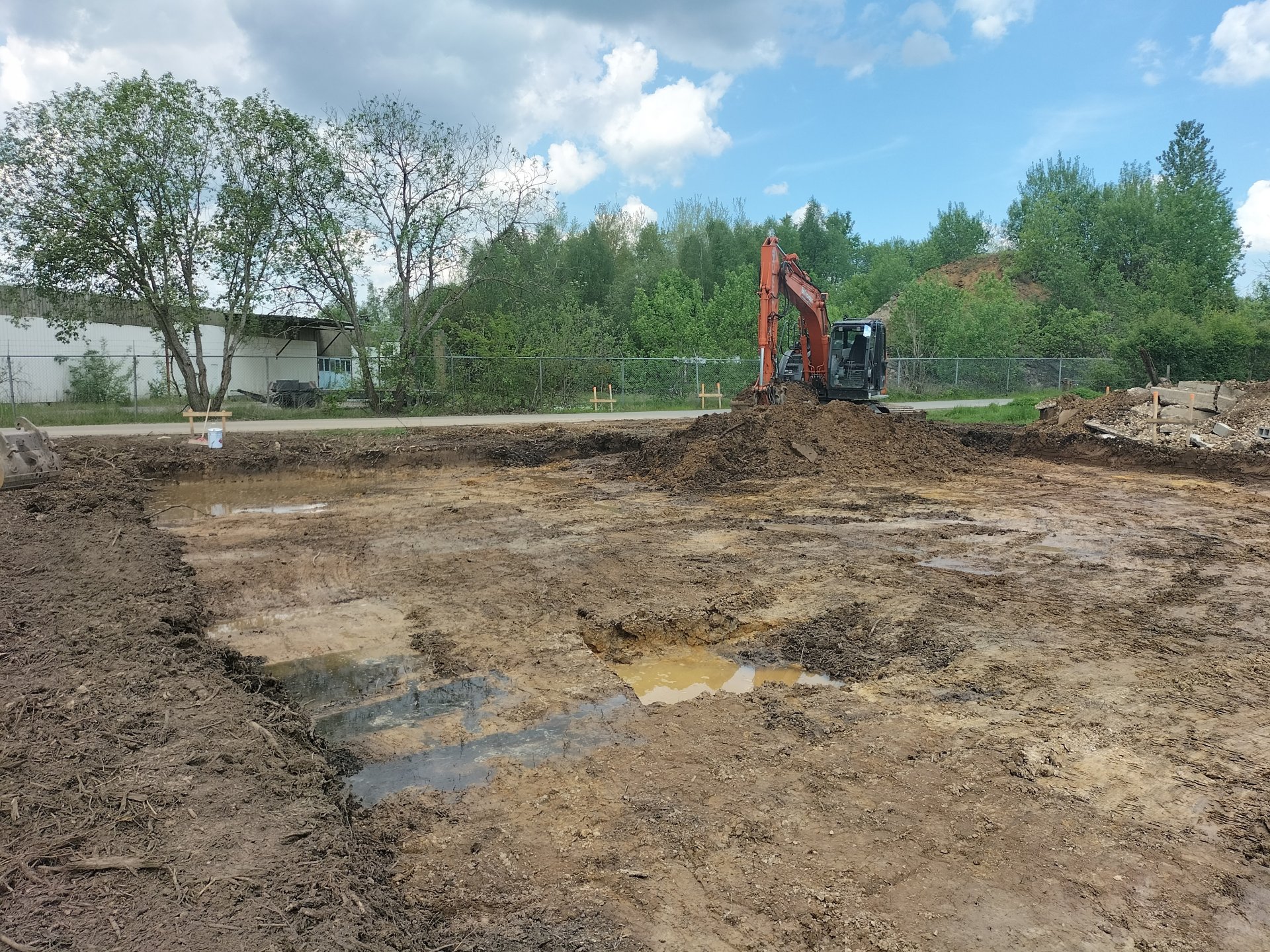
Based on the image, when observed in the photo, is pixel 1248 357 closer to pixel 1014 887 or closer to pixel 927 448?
pixel 927 448

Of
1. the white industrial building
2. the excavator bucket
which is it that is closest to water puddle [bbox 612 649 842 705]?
the excavator bucket

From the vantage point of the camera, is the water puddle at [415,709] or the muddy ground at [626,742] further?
the water puddle at [415,709]

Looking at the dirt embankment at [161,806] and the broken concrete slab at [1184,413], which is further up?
the broken concrete slab at [1184,413]

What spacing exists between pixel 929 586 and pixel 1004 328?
41.2 meters

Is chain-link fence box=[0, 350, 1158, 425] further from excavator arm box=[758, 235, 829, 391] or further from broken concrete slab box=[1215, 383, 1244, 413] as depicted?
broken concrete slab box=[1215, 383, 1244, 413]

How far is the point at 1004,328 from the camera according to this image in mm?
44406

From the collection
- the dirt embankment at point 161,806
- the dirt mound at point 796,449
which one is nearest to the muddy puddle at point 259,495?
the dirt mound at point 796,449

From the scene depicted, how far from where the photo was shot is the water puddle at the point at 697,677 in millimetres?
6031

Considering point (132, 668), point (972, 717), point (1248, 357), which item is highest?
point (1248, 357)

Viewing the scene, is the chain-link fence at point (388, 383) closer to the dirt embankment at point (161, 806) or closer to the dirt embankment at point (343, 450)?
the dirt embankment at point (343, 450)

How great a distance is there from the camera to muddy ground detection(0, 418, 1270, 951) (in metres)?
3.21

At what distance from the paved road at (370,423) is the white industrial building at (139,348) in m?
2.58

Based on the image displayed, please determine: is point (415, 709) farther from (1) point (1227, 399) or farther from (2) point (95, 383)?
(2) point (95, 383)

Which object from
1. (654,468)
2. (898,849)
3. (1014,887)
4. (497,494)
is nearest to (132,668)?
(898,849)
